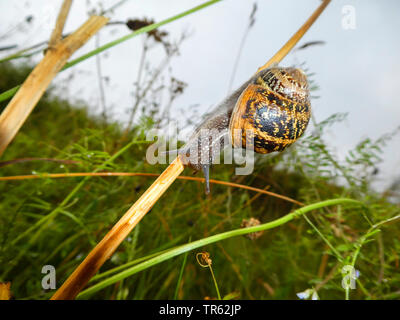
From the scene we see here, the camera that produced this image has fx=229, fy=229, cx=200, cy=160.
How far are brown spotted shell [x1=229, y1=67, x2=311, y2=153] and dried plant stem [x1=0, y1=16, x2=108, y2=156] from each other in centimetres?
57

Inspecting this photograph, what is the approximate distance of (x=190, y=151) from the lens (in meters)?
0.95

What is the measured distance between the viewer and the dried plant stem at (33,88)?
0.41 meters

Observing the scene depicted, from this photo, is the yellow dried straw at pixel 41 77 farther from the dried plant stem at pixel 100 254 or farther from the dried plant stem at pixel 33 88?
the dried plant stem at pixel 100 254

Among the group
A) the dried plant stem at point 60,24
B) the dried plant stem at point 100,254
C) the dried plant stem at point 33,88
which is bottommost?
the dried plant stem at point 100,254

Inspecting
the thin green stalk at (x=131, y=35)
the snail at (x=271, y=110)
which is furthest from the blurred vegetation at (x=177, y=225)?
the thin green stalk at (x=131, y=35)

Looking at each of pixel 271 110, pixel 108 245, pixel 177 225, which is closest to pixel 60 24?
pixel 108 245

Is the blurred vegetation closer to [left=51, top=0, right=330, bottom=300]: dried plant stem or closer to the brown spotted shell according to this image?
the brown spotted shell

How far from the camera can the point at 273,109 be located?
831 mm

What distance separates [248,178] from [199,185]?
0.36m

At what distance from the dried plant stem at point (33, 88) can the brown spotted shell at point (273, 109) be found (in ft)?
1.86

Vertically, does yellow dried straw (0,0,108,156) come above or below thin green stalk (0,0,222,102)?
below

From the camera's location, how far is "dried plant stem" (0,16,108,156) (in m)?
0.41

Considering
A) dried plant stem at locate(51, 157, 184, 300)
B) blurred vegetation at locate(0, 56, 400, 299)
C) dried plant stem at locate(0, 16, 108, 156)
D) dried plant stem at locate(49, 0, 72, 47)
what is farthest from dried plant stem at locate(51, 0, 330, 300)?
blurred vegetation at locate(0, 56, 400, 299)
